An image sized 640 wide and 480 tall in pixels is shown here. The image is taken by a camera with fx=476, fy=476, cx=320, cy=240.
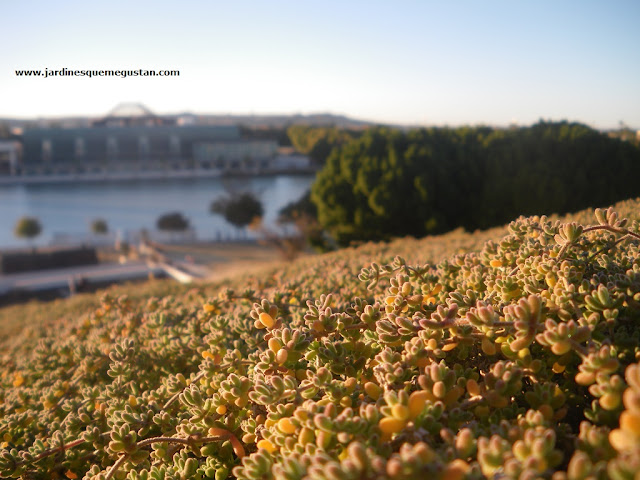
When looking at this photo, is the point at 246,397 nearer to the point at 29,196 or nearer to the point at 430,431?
the point at 430,431

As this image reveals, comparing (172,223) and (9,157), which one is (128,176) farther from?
(172,223)

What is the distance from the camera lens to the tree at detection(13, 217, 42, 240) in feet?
90.9

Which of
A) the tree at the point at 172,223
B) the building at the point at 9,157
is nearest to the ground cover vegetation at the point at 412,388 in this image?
the tree at the point at 172,223

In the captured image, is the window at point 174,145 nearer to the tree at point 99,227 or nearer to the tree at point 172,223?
the tree at point 99,227

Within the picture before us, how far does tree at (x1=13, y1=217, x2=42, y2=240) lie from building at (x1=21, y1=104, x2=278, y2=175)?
23.5m

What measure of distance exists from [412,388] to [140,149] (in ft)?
182

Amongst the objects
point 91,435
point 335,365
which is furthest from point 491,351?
point 91,435

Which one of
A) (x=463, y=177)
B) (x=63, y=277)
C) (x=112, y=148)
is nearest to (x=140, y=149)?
(x=112, y=148)

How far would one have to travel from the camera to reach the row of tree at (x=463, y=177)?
13.6 metres

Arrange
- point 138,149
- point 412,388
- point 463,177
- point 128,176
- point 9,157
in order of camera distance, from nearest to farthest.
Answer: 1. point 412,388
2. point 463,177
3. point 9,157
4. point 138,149
5. point 128,176

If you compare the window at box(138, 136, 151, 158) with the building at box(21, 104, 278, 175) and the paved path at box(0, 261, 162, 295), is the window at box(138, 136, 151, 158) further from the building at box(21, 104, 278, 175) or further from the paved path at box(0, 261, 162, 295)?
the paved path at box(0, 261, 162, 295)

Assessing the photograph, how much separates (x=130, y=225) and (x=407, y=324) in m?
42.4

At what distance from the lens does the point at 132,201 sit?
48.1 m

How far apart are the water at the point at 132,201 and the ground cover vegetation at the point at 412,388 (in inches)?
1337
